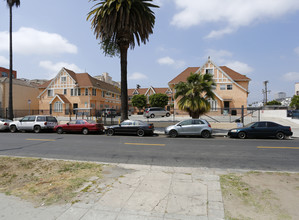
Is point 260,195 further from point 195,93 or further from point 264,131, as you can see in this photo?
point 195,93

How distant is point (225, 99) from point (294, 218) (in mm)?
32789

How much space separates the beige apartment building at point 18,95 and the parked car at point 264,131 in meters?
38.5

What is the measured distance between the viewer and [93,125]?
15.9m

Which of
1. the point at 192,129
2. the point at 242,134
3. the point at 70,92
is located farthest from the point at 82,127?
the point at 70,92

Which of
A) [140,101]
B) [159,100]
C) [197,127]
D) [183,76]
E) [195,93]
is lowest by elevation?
[197,127]

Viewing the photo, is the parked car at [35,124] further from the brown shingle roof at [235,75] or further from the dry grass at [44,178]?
the brown shingle roof at [235,75]

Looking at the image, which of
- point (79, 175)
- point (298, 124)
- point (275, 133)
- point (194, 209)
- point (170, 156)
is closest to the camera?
point (194, 209)

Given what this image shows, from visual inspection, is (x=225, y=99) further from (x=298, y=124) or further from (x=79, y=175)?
(x=79, y=175)

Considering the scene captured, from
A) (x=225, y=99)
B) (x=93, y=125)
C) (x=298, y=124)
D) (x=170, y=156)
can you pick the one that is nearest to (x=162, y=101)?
(x=225, y=99)

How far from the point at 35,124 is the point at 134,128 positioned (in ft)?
34.1

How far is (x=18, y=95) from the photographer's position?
39.8m

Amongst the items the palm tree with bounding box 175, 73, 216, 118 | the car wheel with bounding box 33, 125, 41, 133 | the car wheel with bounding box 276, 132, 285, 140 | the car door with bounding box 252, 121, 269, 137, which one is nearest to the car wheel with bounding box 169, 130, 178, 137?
the palm tree with bounding box 175, 73, 216, 118

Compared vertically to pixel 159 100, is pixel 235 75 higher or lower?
higher

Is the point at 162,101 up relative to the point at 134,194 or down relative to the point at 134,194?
up
